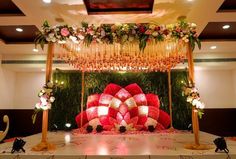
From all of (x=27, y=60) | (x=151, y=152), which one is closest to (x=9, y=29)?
(x=27, y=60)

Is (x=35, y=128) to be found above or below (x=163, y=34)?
below

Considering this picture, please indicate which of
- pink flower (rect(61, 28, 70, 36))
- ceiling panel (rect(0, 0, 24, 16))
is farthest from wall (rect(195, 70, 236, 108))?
ceiling panel (rect(0, 0, 24, 16))

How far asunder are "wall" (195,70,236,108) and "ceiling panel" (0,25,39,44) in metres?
5.36

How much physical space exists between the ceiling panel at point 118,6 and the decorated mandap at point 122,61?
380 mm

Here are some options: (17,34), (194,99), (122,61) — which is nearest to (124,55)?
(122,61)

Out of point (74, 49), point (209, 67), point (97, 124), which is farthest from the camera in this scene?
point (209, 67)

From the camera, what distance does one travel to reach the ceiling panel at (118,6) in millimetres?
3736

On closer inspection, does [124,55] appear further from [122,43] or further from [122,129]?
[122,129]

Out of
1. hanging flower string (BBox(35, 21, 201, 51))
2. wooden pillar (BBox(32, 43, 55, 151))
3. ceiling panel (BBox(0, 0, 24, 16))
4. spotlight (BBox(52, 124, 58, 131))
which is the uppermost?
ceiling panel (BBox(0, 0, 24, 16))

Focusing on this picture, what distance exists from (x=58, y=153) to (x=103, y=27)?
7.34ft

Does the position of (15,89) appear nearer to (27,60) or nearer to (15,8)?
(27,60)

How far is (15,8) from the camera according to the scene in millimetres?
4117

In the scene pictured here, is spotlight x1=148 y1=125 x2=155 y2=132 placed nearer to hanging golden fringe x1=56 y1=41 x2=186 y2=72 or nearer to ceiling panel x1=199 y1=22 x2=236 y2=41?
hanging golden fringe x1=56 y1=41 x2=186 y2=72

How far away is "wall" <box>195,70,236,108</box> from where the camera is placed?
7023 mm
